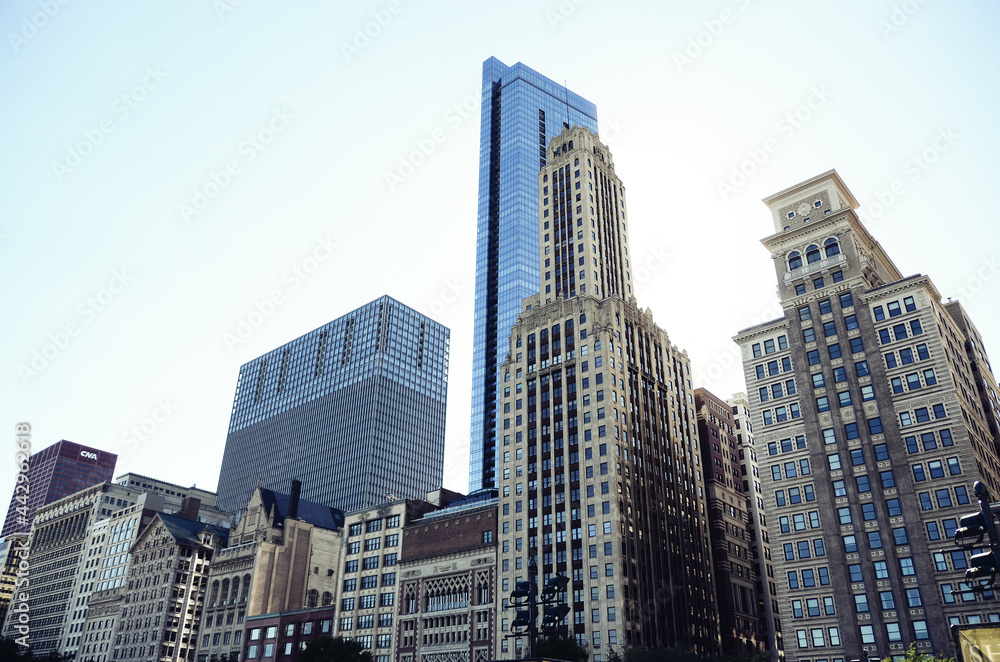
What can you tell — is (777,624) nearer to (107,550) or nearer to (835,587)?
(835,587)

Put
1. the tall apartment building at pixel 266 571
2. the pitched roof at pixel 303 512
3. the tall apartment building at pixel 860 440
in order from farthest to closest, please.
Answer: the pitched roof at pixel 303 512, the tall apartment building at pixel 266 571, the tall apartment building at pixel 860 440

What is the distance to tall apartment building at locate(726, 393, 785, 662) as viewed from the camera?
435ft

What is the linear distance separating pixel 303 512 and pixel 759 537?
286 feet

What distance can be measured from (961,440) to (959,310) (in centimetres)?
3160

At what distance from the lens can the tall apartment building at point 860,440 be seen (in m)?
78.5

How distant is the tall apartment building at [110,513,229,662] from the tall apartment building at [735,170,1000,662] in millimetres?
117527

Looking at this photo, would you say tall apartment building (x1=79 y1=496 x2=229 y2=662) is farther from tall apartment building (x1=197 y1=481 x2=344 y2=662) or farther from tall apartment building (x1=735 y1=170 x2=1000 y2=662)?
tall apartment building (x1=735 y1=170 x2=1000 y2=662)

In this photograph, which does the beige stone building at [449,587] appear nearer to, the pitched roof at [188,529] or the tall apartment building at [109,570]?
the pitched roof at [188,529]

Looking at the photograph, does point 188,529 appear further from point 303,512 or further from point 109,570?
point 303,512

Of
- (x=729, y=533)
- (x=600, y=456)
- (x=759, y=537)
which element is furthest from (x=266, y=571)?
(x=759, y=537)

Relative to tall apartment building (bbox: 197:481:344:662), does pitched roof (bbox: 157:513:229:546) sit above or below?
above

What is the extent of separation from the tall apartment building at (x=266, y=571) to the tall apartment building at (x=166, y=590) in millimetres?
11925

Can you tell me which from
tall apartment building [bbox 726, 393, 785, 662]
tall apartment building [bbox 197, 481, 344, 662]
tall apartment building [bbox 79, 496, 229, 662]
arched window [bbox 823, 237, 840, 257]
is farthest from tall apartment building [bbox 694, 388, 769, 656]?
tall apartment building [bbox 79, 496, 229, 662]

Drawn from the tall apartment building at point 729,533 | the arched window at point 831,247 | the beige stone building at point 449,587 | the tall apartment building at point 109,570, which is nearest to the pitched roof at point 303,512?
the beige stone building at point 449,587
